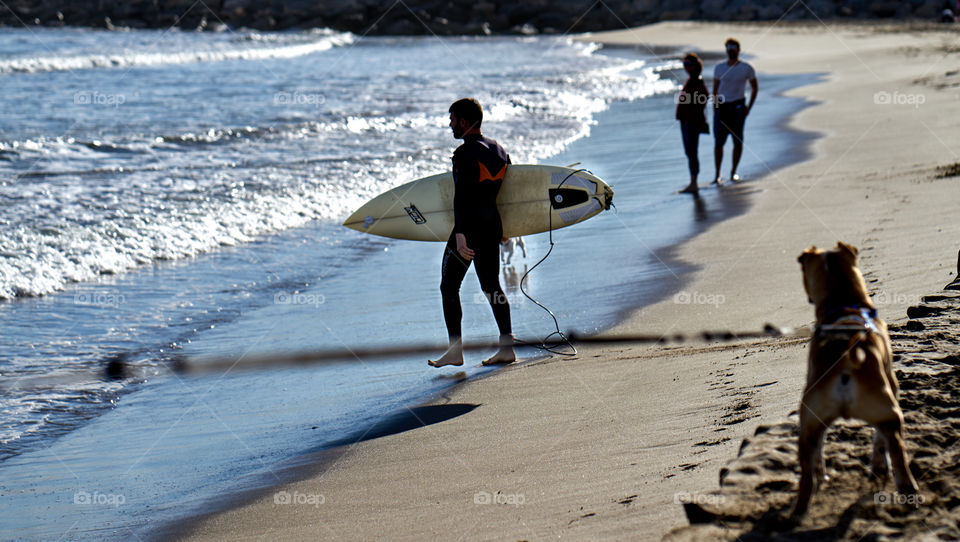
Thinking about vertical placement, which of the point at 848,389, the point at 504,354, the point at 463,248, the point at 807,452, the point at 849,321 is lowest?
the point at 504,354

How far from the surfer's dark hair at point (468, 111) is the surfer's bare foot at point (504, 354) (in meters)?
1.36

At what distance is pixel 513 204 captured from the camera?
256 inches

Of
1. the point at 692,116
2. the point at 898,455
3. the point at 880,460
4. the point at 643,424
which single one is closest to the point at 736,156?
the point at 692,116

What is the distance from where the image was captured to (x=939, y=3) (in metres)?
43.0

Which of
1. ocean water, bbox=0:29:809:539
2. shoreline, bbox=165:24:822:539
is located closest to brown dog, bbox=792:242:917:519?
shoreline, bbox=165:24:822:539

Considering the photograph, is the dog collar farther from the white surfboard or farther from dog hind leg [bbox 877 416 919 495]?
the white surfboard

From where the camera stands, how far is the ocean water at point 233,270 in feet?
16.4

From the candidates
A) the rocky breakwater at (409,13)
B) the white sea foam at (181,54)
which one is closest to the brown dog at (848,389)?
the white sea foam at (181,54)

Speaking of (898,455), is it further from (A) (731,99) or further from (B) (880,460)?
(A) (731,99)

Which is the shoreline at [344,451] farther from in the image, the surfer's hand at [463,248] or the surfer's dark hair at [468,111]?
the surfer's dark hair at [468,111]

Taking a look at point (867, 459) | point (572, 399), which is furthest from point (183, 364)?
point (867, 459)

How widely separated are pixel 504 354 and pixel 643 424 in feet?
5.88

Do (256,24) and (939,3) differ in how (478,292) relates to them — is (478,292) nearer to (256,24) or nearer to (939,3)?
(939,3)

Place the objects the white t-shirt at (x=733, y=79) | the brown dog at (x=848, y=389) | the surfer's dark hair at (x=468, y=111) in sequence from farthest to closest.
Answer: the white t-shirt at (x=733, y=79) → the surfer's dark hair at (x=468, y=111) → the brown dog at (x=848, y=389)
